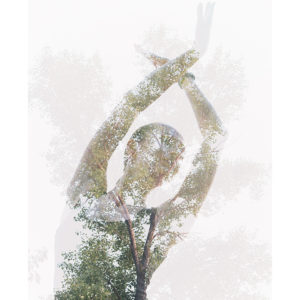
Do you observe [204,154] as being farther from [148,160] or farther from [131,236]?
[131,236]

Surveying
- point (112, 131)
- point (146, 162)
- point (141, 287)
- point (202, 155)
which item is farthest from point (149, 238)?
point (112, 131)

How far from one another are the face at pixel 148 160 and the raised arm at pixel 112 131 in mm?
602

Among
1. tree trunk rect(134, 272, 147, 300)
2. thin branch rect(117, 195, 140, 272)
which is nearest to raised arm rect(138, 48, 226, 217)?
thin branch rect(117, 195, 140, 272)

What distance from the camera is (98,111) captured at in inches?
589

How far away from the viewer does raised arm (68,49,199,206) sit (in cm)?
671

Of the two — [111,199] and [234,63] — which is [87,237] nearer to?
[111,199]

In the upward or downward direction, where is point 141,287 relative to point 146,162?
downward

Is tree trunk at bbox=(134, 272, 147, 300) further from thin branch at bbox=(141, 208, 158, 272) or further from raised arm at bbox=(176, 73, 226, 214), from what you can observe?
raised arm at bbox=(176, 73, 226, 214)

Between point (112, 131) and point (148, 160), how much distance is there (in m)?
1.16

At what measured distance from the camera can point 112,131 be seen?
667cm

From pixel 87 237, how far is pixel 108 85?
28.3 ft

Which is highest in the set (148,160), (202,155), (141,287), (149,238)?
(148,160)

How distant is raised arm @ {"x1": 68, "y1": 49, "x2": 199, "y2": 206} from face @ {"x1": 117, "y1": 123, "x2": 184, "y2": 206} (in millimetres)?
602

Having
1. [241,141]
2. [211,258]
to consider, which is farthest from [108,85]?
[211,258]
